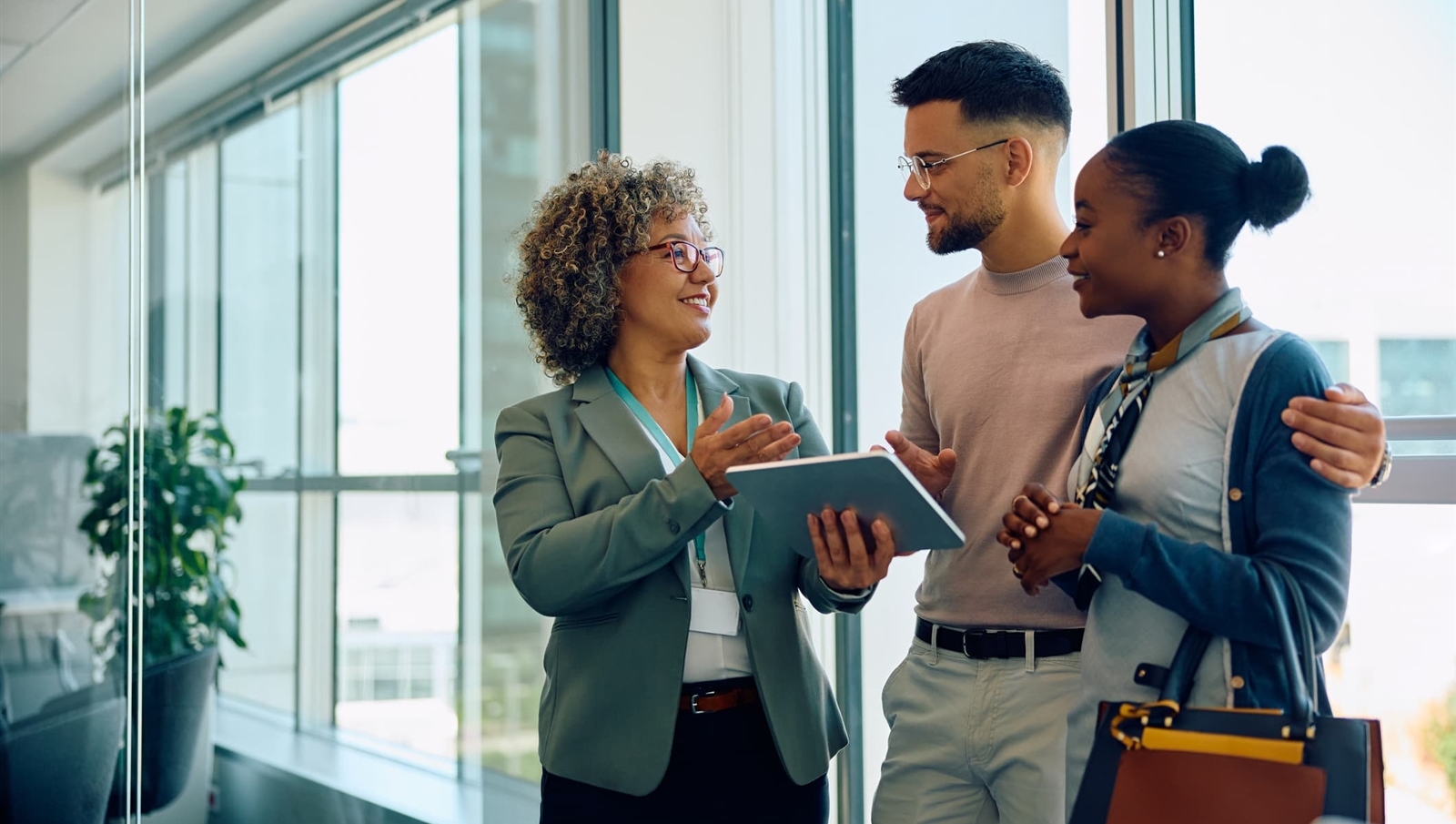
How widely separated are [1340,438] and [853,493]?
1.80 ft

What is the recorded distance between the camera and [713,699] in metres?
1.79

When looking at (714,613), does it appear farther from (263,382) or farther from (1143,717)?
(263,382)

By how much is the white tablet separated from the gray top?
0.70 ft

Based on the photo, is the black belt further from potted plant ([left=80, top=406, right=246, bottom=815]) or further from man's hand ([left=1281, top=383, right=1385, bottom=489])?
potted plant ([left=80, top=406, right=246, bottom=815])

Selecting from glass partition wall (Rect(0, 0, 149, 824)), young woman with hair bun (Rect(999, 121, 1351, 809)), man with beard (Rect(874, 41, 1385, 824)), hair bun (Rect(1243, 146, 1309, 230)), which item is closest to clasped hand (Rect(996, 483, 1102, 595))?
young woman with hair bun (Rect(999, 121, 1351, 809))

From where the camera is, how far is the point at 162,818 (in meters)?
3.16

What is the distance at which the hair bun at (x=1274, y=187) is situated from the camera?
4.76 feet

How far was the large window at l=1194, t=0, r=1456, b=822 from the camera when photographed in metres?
1.99

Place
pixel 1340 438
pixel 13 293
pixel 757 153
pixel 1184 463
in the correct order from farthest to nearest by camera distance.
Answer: pixel 757 153, pixel 13 293, pixel 1184 463, pixel 1340 438

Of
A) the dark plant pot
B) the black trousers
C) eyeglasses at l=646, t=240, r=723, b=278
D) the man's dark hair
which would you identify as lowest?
the dark plant pot

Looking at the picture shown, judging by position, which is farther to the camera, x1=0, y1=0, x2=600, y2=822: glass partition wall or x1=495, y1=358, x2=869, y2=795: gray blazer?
x1=0, y1=0, x2=600, y2=822: glass partition wall

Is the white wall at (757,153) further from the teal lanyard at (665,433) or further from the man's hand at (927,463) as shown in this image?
the man's hand at (927,463)

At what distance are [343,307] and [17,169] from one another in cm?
86

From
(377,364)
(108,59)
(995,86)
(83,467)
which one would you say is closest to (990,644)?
(995,86)
